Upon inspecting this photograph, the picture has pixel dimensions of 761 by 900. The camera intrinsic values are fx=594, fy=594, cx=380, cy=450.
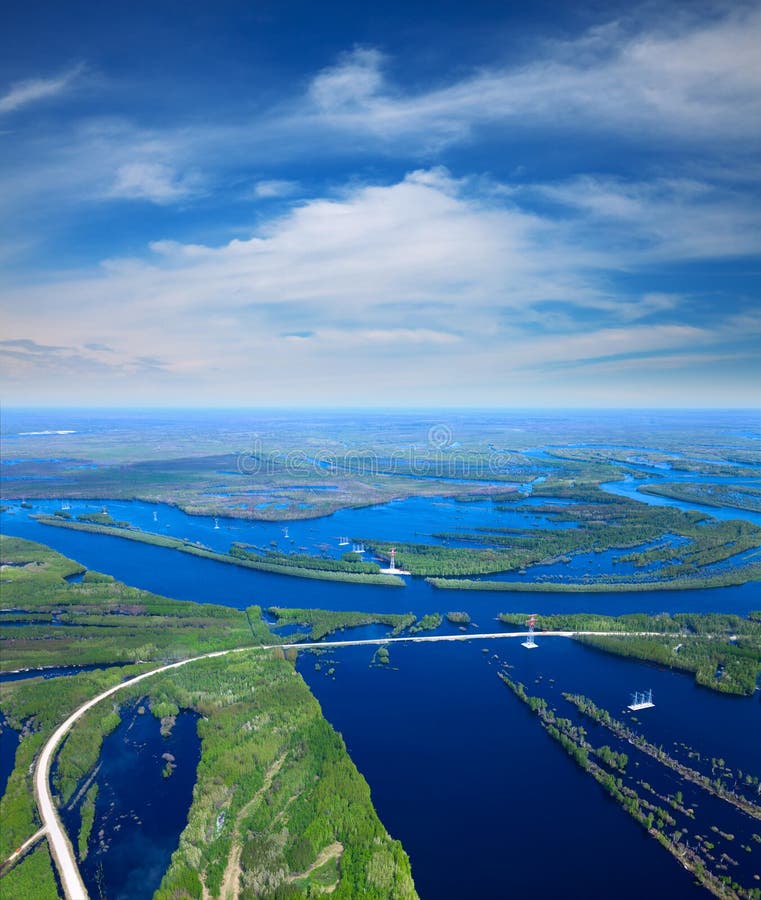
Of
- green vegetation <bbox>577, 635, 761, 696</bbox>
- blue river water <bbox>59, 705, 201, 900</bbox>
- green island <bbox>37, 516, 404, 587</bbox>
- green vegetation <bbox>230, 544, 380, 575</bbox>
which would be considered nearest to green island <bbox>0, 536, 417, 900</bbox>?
blue river water <bbox>59, 705, 201, 900</bbox>

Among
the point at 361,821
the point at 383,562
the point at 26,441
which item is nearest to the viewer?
the point at 361,821

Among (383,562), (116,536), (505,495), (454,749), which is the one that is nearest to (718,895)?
(454,749)

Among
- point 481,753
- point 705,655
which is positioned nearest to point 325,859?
point 481,753

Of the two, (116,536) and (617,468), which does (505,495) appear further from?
(116,536)

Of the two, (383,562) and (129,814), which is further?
(383,562)

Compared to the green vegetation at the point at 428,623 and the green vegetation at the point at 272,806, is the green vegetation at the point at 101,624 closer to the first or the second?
the green vegetation at the point at 272,806

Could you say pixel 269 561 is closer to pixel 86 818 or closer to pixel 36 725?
pixel 36 725

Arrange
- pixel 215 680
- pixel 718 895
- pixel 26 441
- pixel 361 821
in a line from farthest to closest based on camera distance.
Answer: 1. pixel 26 441
2. pixel 215 680
3. pixel 361 821
4. pixel 718 895

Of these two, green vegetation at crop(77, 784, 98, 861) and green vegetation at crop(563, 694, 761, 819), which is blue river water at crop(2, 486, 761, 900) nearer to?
green vegetation at crop(77, 784, 98, 861)
